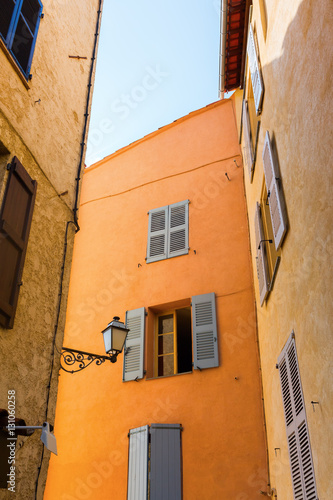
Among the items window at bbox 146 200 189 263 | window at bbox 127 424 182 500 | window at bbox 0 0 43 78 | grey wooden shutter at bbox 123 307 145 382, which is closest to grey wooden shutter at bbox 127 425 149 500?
window at bbox 127 424 182 500

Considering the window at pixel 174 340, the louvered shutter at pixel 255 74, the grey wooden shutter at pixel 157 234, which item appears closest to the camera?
the louvered shutter at pixel 255 74

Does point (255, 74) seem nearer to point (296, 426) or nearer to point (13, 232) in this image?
point (13, 232)

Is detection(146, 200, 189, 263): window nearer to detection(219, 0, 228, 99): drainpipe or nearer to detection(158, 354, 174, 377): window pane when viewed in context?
detection(158, 354, 174, 377): window pane

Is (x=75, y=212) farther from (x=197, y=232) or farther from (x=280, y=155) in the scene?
(x=197, y=232)

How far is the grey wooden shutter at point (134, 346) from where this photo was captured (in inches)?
332

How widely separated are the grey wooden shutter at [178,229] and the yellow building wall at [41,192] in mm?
3216

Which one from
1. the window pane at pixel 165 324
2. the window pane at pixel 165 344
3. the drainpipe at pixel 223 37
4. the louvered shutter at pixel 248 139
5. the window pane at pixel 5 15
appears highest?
the drainpipe at pixel 223 37

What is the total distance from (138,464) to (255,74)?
20.1ft

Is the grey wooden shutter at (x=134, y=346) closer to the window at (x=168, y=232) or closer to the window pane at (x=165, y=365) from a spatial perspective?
the window pane at (x=165, y=365)

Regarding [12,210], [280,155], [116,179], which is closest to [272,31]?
[280,155]

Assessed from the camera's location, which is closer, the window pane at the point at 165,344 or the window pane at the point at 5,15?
the window pane at the point at 5,15

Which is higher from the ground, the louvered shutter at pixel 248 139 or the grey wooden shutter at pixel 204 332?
the louvered shutter at pixel 248 139

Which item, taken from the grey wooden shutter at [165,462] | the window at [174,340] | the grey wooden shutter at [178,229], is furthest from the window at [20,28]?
the grey wooden shutter at [165,462]

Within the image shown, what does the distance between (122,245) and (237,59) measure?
442 centimetres
